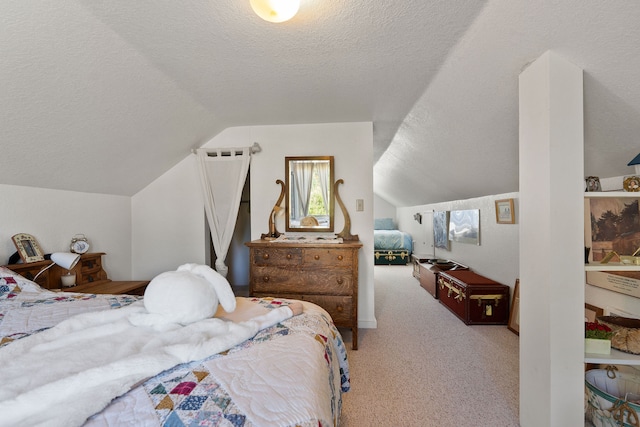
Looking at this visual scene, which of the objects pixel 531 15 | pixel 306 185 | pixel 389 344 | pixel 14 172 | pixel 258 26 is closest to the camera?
pixel 531 15

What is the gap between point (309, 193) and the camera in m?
2.89

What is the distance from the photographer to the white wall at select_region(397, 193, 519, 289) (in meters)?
2.84

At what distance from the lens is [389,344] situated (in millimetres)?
2479

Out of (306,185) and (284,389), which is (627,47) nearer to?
(284,389)

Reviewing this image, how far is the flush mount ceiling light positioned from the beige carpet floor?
7.17 ft

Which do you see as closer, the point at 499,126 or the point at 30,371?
the point at 30,371

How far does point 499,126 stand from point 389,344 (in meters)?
2.07

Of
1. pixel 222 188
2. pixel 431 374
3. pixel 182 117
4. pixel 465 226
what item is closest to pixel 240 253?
pixel 222 188

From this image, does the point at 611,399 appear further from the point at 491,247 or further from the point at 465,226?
the point at 465,226

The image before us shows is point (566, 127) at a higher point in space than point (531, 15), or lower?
lower

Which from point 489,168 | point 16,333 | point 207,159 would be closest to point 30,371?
point 16,333

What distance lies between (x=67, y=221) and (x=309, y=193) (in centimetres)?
226

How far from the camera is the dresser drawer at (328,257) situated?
2.35 metres

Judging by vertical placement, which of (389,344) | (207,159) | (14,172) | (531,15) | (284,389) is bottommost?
(389,344)
